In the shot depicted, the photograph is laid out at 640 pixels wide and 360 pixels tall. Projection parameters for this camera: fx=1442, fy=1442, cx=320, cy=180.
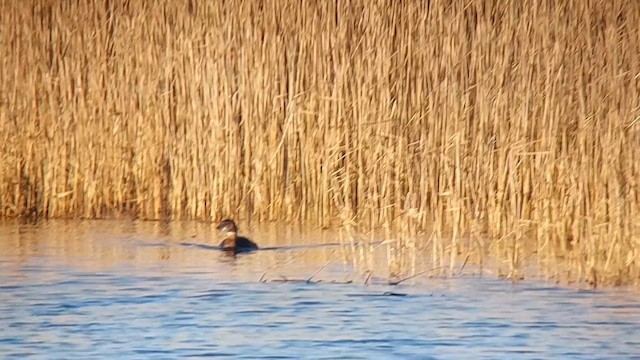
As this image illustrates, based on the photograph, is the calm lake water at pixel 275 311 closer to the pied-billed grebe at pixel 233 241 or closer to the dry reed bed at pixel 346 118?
the pied-billed grebe at pixel 233 241

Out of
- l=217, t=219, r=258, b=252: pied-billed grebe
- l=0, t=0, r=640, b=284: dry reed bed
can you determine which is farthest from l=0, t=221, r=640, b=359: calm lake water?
l=0, t=0, r=640, b=284: dry reed bed

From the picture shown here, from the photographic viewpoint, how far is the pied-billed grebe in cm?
841

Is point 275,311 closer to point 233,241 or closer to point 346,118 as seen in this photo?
point 233,241

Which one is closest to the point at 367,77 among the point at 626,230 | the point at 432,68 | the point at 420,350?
the point at 432,68

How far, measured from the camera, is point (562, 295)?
6.90 metres

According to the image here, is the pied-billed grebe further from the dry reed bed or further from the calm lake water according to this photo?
the dry reed bed

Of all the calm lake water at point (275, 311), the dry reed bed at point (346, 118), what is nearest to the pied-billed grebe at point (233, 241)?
the calm lake water at point (275, 311)

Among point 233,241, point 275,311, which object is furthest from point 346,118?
point 275,311

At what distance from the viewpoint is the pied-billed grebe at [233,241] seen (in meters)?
8.41

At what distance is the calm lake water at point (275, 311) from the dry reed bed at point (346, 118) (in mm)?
375

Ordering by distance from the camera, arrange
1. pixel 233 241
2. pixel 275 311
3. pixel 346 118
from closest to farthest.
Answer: pixel 275 311 < pixel 233 241 < pixel 346 118

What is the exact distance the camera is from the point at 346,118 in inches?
347

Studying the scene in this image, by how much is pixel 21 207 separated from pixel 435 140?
302cm

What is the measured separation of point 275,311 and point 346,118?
2.43 metres
